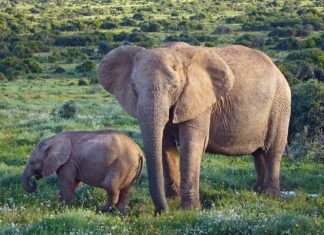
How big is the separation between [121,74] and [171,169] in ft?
5.09

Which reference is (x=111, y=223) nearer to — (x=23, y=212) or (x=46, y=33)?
(x=23, y=212)

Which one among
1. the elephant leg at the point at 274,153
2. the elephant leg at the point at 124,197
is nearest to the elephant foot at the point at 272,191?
the elephant leg at the point at 274,153

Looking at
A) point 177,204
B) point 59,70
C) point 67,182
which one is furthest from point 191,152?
point 59,70

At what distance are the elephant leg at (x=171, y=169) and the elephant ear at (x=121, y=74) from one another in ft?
3.18

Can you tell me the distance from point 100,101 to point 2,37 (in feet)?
109

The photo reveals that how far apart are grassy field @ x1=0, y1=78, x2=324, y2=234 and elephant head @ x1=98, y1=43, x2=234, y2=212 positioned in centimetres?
65

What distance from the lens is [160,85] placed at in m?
7.99

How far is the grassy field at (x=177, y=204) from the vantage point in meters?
7.57

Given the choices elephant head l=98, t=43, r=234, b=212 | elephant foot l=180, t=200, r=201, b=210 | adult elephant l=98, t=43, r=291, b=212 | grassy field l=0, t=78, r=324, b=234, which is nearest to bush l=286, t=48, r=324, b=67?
grassy field l=0, t=78, r=324, b=234

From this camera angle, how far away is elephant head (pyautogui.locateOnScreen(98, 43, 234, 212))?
26.0 ft

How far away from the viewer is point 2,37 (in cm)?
5872

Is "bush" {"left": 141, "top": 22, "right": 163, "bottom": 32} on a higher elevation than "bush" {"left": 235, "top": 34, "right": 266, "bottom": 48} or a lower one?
lower

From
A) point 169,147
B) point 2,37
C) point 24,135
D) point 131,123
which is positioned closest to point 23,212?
point 169,147

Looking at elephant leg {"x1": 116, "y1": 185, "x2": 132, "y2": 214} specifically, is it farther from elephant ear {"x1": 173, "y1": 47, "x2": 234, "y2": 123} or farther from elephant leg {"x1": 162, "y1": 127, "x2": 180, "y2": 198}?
elephant ear {"x1": 173, "y1": 47, "x2": 234, "y2": 123}
